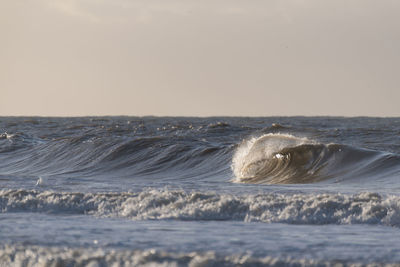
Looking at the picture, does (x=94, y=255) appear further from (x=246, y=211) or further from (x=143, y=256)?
(x=246, y=211)

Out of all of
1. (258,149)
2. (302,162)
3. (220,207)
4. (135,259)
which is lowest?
(135,259)

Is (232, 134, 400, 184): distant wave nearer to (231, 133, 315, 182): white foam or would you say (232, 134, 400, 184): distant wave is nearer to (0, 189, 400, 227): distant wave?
(231, 133, 315, 182): white foam

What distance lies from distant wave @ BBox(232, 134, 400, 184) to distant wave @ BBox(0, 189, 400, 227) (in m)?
5.15

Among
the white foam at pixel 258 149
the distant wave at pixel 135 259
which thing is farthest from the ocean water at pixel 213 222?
the white foam at pixel 258 149

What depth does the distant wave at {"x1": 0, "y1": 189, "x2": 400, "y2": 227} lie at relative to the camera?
7.06 metres

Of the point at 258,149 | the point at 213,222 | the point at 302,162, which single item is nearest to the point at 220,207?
the point at 213,222

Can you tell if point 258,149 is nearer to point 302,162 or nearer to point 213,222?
point 302,162

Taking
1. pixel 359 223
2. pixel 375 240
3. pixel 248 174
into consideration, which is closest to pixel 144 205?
pixel 359 223

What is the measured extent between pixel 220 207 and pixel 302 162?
7.84 m

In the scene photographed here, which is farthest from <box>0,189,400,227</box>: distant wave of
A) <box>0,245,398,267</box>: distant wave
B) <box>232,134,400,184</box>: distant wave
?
<box>232,134,400,184</box>: distant wave

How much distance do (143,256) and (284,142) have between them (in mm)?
12421

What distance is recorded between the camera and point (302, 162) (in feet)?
49.6

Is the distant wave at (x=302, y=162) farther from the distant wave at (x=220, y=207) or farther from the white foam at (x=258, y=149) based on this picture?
the distant wave at (x=220, y=207)

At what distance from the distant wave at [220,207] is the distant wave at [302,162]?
5153 mm
